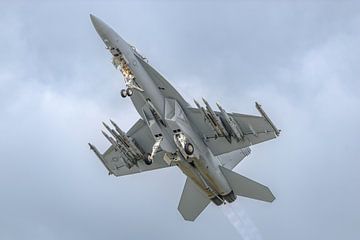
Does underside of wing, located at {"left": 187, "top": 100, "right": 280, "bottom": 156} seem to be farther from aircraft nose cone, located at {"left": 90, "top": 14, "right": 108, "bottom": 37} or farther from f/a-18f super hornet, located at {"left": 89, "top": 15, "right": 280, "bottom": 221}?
aircraft nose cone, located at {"left": 90, "top": 14, "right": 108, "bottom": 37}

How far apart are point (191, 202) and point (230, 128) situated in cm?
688

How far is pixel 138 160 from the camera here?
193ft

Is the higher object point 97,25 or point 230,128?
point 97,25

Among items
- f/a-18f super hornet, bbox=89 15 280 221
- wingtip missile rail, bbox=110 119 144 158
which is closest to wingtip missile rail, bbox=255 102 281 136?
f/a-18f super hornet, bbox=89 15 280 221

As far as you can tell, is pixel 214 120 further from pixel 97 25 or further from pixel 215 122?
pixel 97 25

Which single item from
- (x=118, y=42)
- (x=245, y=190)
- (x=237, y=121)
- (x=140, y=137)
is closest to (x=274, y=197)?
(x=245, y=190)

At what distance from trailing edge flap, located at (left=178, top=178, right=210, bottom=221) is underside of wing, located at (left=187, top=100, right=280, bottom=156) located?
160 inches

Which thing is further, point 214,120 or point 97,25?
point 214,120

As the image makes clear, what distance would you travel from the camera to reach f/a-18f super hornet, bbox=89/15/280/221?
172 ft

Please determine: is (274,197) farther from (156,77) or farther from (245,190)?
(156,77)

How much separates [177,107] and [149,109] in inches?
63.6

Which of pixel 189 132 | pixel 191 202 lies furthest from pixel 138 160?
pixel 189 132

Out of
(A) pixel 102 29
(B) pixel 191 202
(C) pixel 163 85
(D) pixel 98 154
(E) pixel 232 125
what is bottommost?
(B) pixel 191 202

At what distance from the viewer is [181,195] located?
5841cm
